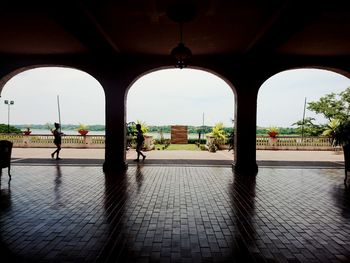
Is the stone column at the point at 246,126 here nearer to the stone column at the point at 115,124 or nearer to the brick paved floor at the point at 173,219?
the brick paved floor at the point at 173,219

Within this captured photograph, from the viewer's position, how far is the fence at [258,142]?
17031 mm

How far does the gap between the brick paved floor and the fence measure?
31.7 feet

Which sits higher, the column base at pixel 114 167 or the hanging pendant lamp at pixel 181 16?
the hanging pendant lamp at pixel 181 16

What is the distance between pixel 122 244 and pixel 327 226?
2913mm

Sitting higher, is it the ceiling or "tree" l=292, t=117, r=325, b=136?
the ceiling

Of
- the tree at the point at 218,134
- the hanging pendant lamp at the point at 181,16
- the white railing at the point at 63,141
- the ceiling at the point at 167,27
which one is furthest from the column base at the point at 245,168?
the white railing at the point at 63,141

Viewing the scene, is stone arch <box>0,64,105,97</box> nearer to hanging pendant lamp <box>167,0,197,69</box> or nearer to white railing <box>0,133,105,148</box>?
hanging pendant lamp <box>167,0,197,69</box>

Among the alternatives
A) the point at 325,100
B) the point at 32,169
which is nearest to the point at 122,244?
the point at 32,169

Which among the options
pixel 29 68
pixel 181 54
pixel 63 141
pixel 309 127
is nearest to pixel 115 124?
pixel 29 68

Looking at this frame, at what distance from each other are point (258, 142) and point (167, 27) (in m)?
12.9

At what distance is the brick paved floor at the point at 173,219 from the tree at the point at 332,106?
17893 millimetres

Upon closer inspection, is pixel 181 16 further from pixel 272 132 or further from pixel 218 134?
pixel 272 132

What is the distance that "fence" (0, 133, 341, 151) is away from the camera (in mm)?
17031

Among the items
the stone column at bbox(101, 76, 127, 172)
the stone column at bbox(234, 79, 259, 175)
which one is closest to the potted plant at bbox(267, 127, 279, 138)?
the stone column at bbox(234, 79, 259, 175)
